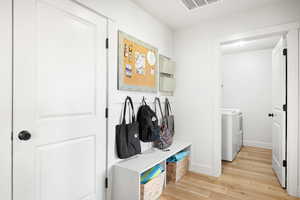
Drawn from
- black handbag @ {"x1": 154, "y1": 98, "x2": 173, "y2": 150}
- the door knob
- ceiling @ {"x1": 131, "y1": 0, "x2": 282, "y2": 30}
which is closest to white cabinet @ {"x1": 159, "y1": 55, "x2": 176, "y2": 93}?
black handbag @ {"x1": 154, "y1": 98, "x2": 173, "y2": 150}

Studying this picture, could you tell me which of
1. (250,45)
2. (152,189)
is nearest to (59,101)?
(152,189)

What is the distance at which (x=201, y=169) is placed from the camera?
2.70 metres

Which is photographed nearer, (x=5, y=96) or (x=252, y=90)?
(x=5, y=96)

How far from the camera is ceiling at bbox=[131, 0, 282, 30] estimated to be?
85.5 inches

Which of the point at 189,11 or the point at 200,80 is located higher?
the point at 189,11

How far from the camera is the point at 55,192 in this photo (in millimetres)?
1352

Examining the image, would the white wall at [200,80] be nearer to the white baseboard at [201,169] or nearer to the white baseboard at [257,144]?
the white baseboard at [201,169]

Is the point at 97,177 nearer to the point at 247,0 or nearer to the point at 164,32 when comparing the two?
the point at 164,32

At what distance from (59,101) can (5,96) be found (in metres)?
0.36

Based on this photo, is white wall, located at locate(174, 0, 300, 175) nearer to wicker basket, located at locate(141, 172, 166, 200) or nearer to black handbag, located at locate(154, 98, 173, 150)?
black handbag, located at locate(154, 98, 173, 150)

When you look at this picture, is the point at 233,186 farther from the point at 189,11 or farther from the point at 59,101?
the point at 189,11

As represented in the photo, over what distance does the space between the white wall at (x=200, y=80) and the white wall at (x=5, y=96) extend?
2.39 metres

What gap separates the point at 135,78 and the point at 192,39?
4.62 ft

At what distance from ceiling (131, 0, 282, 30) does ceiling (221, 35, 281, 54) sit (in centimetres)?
130
